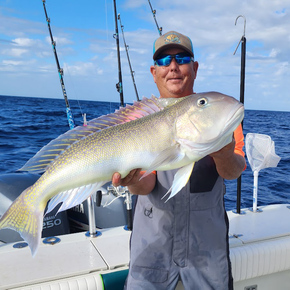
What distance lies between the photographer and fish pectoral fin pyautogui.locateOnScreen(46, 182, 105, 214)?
1767mm

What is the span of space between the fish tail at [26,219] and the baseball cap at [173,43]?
1463 millimetres

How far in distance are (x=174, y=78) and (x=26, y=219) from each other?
1454mm

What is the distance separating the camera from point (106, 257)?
9.16 feet

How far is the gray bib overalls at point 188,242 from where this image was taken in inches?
89.1

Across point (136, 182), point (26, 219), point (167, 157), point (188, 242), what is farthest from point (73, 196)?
point (188, 242)

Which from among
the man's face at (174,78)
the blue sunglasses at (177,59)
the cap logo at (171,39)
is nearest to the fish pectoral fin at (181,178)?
the man's face at (174,78)

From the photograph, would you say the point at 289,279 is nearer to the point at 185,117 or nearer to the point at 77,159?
the point at 185,117

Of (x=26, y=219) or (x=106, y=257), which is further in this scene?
(x=106, y=257)

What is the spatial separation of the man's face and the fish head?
72 centimetres

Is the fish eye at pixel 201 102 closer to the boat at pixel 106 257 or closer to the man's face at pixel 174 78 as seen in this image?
the man's face at pixel 174 78

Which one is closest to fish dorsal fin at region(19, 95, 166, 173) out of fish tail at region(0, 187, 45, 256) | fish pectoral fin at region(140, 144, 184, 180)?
fish tail at region(0, 187, 45, 256)

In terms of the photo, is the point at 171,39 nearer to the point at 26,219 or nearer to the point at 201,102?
the point at 201,102

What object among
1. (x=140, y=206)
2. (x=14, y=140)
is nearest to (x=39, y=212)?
(x=140, y=206)

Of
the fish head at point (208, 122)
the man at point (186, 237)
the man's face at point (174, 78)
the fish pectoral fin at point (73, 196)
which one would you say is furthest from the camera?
the man's face at point (174, 78)
